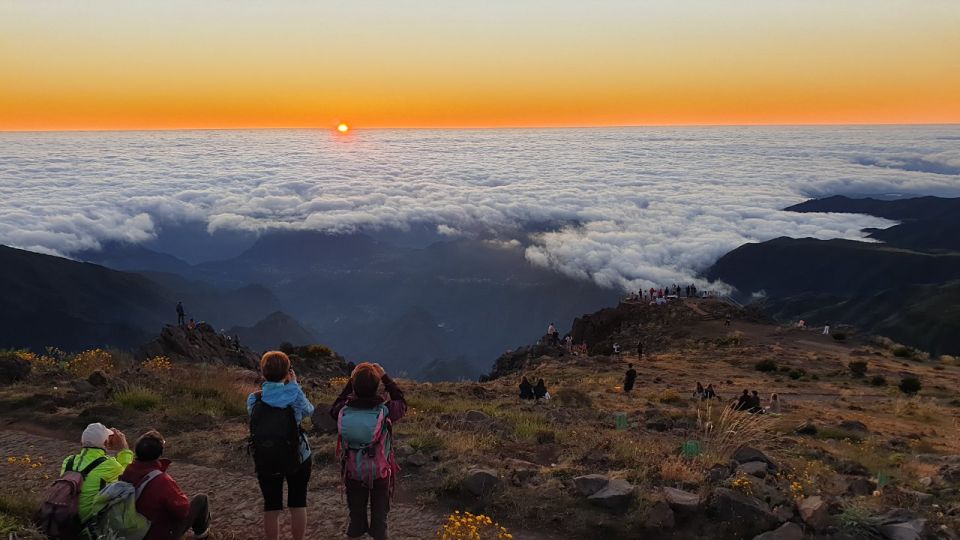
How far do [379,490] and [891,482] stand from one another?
7549 millimetres

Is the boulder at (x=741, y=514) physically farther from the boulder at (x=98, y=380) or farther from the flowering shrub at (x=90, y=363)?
the flowering shrub at (x=90, y=363)

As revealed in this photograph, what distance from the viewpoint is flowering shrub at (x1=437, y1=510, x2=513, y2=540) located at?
582 centimetres

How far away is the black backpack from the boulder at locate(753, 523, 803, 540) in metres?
4.79

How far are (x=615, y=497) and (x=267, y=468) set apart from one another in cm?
393

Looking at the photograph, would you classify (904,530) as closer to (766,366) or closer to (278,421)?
(278,421)

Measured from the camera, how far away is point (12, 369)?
13031mm

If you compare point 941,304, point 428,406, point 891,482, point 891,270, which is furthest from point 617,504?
point 891,270

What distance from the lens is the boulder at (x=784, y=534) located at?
608 cm

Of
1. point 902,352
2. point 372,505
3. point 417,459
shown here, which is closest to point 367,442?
point 372,505

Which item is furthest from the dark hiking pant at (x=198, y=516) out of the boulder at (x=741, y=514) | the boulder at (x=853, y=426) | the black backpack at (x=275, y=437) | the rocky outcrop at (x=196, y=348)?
the rocky outcrop at (x=196, y=348)

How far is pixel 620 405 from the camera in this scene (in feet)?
56.4

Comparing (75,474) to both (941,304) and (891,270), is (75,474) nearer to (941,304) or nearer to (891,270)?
(941,304)

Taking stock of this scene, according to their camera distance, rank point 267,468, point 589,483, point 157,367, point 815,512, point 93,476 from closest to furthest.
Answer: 1. point 93,476
2. point 267,468
3. point 815,512
4. point 589,483
5. point 157,367

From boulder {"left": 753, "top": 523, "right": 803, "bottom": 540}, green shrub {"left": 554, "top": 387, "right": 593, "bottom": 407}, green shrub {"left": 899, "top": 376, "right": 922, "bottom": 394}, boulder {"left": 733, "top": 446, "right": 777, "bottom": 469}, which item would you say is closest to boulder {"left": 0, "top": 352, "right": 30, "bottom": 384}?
green shrub {"left": 554, "top": 387, "right": 593, "bottom": 407}
